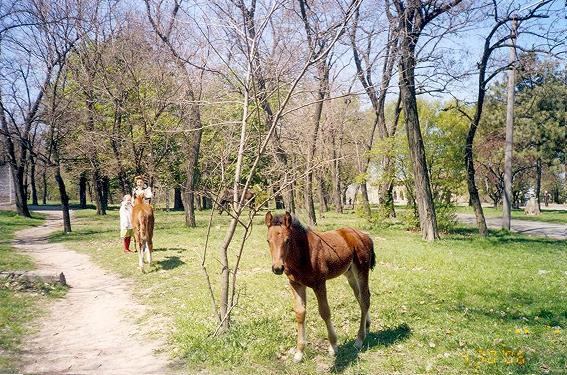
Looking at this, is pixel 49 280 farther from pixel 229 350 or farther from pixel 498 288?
pixel 498 288

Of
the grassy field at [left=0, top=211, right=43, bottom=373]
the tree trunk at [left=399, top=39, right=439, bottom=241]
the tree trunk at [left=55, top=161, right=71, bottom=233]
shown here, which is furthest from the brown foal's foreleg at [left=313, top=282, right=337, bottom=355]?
the tree trunk at [left=55, top=161, right=71, bottom=233]

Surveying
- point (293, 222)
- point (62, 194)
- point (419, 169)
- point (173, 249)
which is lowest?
point (173, 249)

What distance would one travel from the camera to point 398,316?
7633 millimetres

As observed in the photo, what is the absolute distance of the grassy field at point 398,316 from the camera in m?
5.77

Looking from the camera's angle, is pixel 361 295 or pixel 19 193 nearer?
pixel 361 295

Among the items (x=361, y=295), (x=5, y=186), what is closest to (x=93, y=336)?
(x=361, y=295)

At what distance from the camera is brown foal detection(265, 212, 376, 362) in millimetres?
5355

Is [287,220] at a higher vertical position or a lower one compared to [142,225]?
higher

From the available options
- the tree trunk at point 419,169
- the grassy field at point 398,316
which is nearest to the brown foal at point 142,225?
the grassy field at point 398,316

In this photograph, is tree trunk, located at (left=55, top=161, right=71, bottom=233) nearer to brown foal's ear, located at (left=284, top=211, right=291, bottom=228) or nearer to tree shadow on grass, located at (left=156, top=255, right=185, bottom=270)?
tree shadow on grass, located at (left=156, top=255, right=185, bottom=270)

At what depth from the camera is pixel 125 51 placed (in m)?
23.4

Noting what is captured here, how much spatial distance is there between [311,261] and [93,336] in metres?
4.11

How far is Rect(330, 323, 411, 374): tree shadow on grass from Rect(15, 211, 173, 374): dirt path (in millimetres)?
2339
